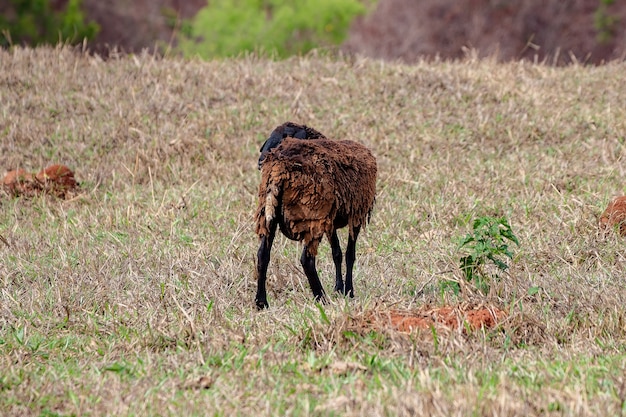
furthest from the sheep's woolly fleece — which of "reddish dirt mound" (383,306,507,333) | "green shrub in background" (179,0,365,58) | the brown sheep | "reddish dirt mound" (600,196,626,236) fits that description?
"green shrub in background" (179,0,365,58)

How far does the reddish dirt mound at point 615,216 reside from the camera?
23.0ft

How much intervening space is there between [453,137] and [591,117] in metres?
1.81

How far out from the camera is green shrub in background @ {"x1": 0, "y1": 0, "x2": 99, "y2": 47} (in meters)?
19.4

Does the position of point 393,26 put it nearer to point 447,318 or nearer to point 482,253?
point 482,253

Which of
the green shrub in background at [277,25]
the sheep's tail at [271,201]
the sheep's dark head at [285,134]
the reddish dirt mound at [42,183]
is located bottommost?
the reddish dirt mound at [42,183]

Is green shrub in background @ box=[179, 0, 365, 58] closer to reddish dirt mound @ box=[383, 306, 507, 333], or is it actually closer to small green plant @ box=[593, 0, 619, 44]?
small green plant @ box=[593, 0, 619, 44]

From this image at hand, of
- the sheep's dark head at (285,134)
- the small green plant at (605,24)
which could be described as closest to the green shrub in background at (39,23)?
the small green plant at (605,24)

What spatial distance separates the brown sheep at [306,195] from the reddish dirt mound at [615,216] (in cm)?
268

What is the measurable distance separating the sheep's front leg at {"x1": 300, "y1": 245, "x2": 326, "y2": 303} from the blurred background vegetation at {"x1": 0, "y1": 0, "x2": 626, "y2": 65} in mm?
15228

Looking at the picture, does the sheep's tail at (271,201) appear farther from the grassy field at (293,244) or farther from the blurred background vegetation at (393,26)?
the blurred background vegetation at (393,26)

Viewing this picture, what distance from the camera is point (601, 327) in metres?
4.73

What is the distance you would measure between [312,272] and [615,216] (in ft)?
10.2

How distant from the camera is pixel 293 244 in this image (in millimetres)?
7211

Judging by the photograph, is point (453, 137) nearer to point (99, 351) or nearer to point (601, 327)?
point (601, 327)
